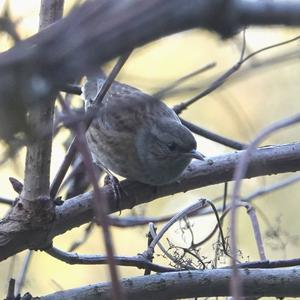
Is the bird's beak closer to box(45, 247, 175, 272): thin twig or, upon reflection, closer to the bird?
the bird

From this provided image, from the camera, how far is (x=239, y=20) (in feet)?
2.15

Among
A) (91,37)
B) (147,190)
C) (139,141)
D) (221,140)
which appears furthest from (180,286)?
(139,141)

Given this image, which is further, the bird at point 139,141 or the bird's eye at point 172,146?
the bird's eye at point 172,146

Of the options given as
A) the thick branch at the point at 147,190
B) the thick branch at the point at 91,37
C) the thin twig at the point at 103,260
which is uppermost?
the thick branch at the point at 147,190

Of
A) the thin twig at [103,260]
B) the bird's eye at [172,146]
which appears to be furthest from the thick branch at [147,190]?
the bird's eye at [172,146]

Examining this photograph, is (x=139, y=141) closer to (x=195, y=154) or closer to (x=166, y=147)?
(x=166, y=147)

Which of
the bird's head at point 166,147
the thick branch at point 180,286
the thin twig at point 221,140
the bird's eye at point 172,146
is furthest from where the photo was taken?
the bird's eye at point 172,146

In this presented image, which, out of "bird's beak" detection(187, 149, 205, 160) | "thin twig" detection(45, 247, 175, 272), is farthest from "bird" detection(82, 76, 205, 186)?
"thin twig" detection(45, 247, 175, 272)

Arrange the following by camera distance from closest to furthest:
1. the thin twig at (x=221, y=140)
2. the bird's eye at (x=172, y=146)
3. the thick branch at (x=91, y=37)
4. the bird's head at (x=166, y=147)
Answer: the thick branch at (x=91, y=37)
the thin twig at (x=221, y=140)
the bird's head at (x=166, y=147)
the bird's eye at (x=172, y=146)

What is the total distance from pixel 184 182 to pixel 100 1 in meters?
1.76

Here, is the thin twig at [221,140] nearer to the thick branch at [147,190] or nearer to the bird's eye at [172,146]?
the thick branch at [147,190]

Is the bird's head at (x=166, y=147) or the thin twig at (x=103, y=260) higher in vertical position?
the bird's head at (x=166, y=147)

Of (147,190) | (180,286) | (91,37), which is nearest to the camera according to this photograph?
(91,37)

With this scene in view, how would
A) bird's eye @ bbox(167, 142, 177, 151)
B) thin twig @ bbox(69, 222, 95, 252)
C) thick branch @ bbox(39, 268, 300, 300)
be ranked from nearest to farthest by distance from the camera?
thick branch @ bbox(39, 268, 300, 300) < thin twig @ bbox(69, 222, 95, 252) < bird's eye @ bbox(167, 142, 177, 151)
